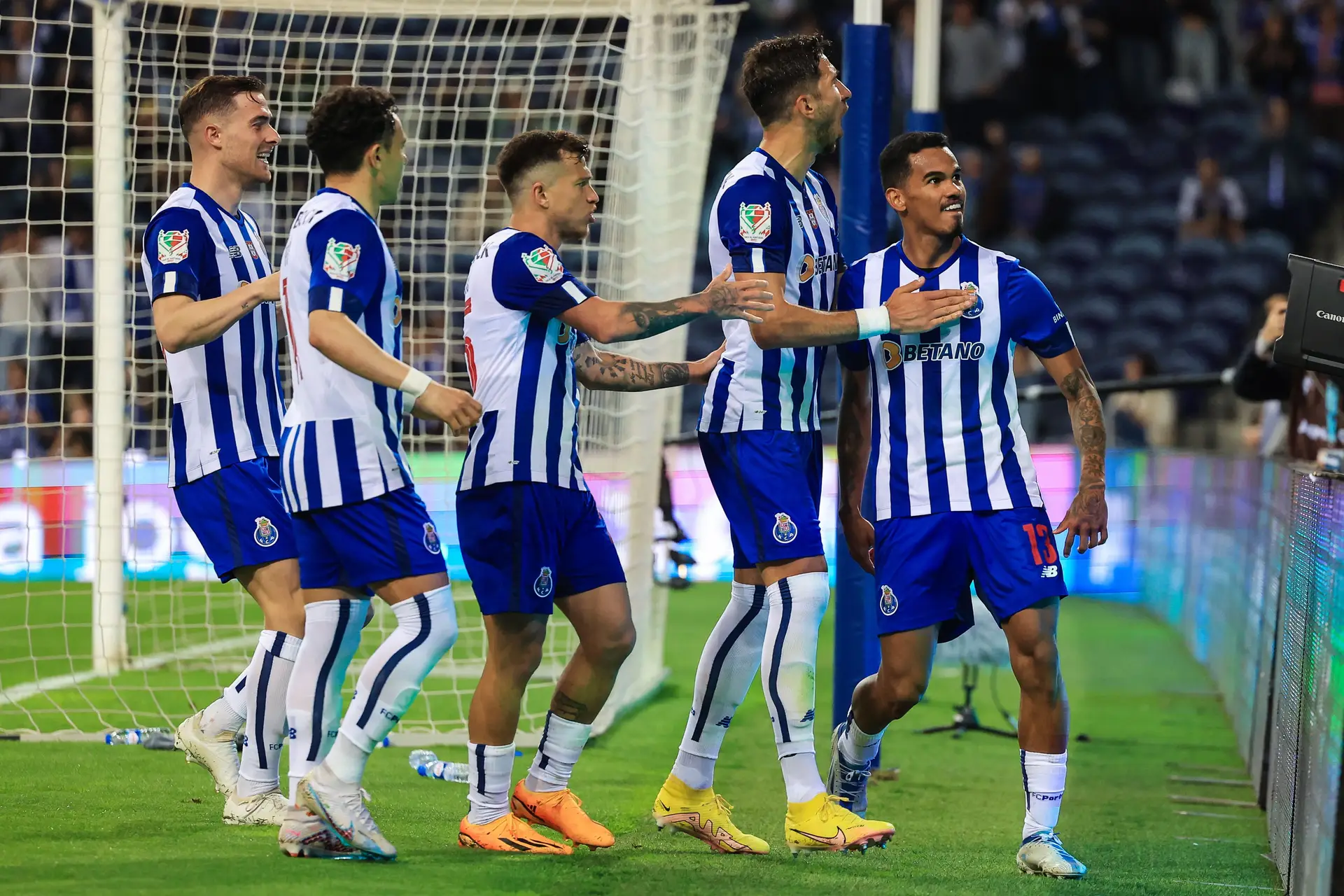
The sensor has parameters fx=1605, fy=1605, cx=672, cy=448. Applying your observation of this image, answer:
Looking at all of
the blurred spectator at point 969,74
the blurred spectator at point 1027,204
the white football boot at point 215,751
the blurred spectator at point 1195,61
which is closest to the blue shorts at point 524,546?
the white football boot at point 215,751

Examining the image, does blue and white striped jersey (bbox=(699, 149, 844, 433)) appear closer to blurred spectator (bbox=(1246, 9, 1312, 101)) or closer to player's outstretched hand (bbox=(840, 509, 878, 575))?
player's outstretched hand (bbox=(840, 509, 878, 575))

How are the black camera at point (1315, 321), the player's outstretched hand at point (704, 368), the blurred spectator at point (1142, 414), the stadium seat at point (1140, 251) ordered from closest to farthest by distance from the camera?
the black camera at point (1315, 321)
the player's outstretched hand at point (704, 368)
the blurred spectator at point (1142, 414)
the stadium seat at point (1140, 251)

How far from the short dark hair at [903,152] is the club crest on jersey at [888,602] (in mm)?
1149

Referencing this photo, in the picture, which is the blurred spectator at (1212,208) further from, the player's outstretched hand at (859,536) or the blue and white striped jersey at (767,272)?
the blue and white striped jersey at (767,272)

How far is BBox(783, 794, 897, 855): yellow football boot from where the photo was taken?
4414 millimetres

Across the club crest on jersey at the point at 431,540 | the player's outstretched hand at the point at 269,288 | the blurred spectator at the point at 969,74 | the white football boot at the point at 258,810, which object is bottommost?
the white football boot at the point at 258,810

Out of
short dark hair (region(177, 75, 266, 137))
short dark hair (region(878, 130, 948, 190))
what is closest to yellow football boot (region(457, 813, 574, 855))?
short dark hair (region(878, 130, 948, 190))

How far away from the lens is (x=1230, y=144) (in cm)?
1759

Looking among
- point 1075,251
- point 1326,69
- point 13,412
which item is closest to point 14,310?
point 13,412

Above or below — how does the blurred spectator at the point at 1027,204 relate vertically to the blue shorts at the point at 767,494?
above

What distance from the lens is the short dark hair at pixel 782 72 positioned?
4578 mm

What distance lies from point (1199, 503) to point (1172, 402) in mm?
4309

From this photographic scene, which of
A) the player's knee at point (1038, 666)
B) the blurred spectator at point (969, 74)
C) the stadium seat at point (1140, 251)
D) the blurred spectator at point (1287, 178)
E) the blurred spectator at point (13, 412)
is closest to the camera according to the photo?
the player's knee at point (1038, 666)

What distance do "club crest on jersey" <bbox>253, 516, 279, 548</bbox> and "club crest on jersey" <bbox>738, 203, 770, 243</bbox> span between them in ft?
5.27
